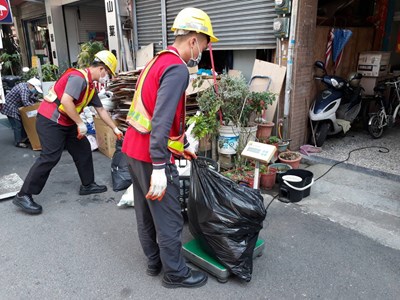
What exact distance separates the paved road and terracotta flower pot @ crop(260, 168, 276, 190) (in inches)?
14.5

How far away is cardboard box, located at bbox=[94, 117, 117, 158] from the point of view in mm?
5379

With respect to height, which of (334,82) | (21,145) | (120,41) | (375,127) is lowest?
(21,145)

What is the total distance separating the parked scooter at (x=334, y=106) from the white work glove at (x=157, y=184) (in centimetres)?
372

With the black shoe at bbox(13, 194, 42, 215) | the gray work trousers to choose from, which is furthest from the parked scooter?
the black shoe at bbox(13, 194, 42, 215)

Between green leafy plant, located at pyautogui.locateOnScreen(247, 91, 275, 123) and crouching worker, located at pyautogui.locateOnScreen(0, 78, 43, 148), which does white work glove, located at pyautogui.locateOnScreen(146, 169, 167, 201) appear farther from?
crouching worker, located at pyautogui.locateOnScreen(0, 78, 43, 148)

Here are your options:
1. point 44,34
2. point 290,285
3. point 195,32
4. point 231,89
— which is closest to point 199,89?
point 231,89

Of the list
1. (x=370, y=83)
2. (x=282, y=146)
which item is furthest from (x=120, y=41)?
(x=370, y=83)

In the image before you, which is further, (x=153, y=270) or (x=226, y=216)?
(x=153, y=270)

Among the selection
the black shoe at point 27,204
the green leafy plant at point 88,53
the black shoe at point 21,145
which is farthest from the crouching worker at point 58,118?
the green leafy plant at point 88,53

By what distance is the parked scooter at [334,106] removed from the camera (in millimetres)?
5090

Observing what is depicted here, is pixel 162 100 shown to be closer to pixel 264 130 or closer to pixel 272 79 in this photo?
pixel 264 130

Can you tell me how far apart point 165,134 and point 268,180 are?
2.49 meters

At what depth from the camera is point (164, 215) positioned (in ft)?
7.33

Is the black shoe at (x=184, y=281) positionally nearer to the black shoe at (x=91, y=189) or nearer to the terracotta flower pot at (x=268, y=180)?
the terracotta flower pot at (x=268, y=180)
